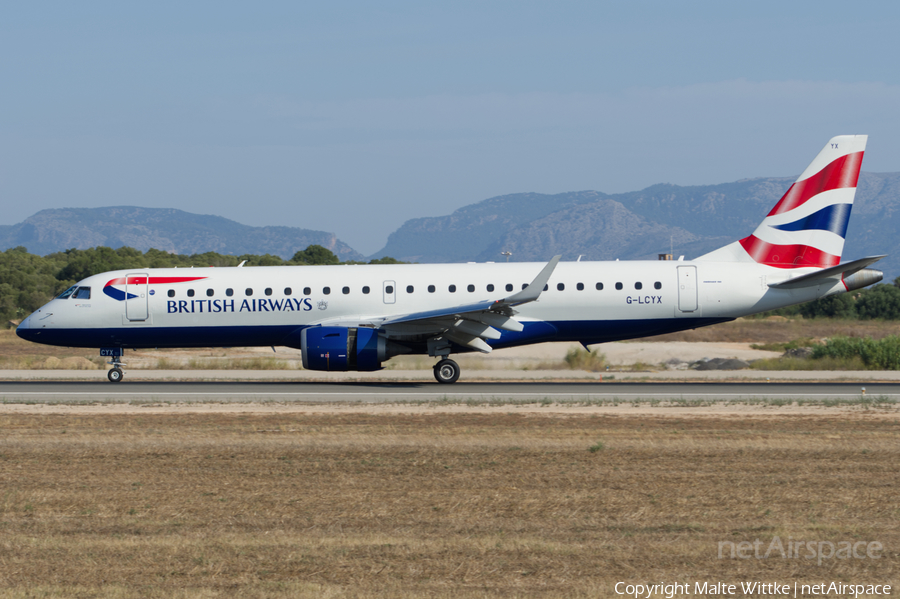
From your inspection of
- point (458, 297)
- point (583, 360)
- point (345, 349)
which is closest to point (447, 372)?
point (458, 297)

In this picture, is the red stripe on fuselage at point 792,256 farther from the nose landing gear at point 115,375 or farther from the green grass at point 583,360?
the nose landing gear at point 115,375

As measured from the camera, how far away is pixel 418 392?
73.7 ft

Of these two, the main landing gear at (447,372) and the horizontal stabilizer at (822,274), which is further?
the main landing gear at (447,372)

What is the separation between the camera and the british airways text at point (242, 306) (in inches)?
981

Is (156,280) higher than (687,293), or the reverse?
(156,280)

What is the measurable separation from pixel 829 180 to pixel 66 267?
212 ft

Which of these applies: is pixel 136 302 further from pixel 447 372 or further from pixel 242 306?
pixel 447 372

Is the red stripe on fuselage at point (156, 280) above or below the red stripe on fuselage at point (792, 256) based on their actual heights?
below

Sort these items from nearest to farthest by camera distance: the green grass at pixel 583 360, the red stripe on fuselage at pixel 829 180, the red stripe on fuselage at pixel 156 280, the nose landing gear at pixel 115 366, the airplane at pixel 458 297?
the airplane at pixel 458 297 < the red stripe on fuselage at pixel 156 280 < the red stripe on fuselage at pixel 829 180 < the nose landing gear at pixel 115 366 < the green grass at pixel 583 360

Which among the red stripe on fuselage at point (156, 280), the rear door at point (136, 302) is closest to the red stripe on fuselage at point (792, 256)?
the red stripe on fuselage at point (156, 280)

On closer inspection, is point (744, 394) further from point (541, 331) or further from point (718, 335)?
point (718, 335)

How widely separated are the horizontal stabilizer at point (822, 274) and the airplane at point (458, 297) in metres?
0.05

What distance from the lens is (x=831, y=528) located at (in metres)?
8.54

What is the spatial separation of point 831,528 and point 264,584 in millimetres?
5519
